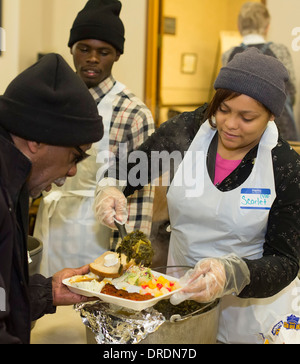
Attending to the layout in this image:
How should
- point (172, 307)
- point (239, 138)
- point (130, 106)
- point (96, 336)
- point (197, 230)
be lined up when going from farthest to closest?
point (130, 106) < point (197, 230) < point (239, 138) < point (172, 307) < point (96, 336)

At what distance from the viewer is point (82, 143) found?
108cm

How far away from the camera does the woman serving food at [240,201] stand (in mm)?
1377

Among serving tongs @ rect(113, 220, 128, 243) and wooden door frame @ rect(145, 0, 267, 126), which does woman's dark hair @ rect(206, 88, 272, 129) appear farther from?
wooden door frame @ rect(145, 0, 267, 126)

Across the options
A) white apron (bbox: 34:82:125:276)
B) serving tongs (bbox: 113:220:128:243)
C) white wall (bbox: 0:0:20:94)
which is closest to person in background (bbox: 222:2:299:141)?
white apron (bbox: 34:82:125:276)

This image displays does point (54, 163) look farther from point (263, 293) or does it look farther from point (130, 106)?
point (130, 106)

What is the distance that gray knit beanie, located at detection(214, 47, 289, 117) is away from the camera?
4.53 feet

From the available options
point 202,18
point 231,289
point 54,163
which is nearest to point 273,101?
point 231,289

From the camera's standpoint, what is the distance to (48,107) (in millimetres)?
1023

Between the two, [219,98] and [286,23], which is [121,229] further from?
[286,23]

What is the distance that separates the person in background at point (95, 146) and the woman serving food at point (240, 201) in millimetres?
413

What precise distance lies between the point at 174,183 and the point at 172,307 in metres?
0.44

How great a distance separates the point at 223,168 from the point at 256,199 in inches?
6.4

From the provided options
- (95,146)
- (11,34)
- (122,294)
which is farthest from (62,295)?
(11,34)

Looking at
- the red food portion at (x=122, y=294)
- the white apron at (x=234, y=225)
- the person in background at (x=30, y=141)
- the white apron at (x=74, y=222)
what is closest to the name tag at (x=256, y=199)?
the white apron at (x=234, y=225)
